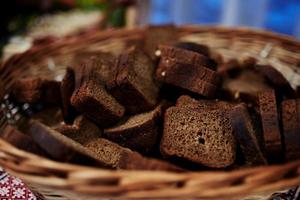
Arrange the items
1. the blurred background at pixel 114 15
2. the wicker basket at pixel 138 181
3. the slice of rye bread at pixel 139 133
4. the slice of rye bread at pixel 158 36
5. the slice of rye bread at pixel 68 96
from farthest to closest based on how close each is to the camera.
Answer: the blurred background at pixel 114 15 → the slice of rye bread at pixel 158 36 → the slice of rye bread at pixel 68 96 → the slice of rye bread at pixel 139 133 → the wicker basket at pixel 138 181

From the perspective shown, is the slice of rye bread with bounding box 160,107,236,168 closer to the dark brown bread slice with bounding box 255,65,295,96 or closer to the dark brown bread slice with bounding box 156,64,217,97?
the dark brown bread slice with bounding box 156,64,217,97

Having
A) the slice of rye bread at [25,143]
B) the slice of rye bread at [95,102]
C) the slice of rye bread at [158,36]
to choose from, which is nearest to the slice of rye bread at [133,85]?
the slice of rye bread at [95,102]

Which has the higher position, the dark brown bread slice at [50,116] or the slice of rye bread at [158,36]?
the slice of rye bread at [158,36]

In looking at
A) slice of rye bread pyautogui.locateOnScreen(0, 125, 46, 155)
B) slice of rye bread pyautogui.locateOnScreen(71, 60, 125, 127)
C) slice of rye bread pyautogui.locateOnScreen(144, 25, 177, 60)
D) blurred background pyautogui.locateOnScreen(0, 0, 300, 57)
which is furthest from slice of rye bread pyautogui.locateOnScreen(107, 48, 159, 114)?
blurred background pyautogui.locateOnScreen(0, 0, 300, 57)

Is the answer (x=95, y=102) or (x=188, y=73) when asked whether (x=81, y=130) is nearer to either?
(x=95, y=102)

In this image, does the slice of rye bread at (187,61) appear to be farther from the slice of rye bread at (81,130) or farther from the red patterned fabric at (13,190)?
the red patterned fabric at (13,190)

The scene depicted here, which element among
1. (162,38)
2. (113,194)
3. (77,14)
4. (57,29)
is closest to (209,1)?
(77,14)
